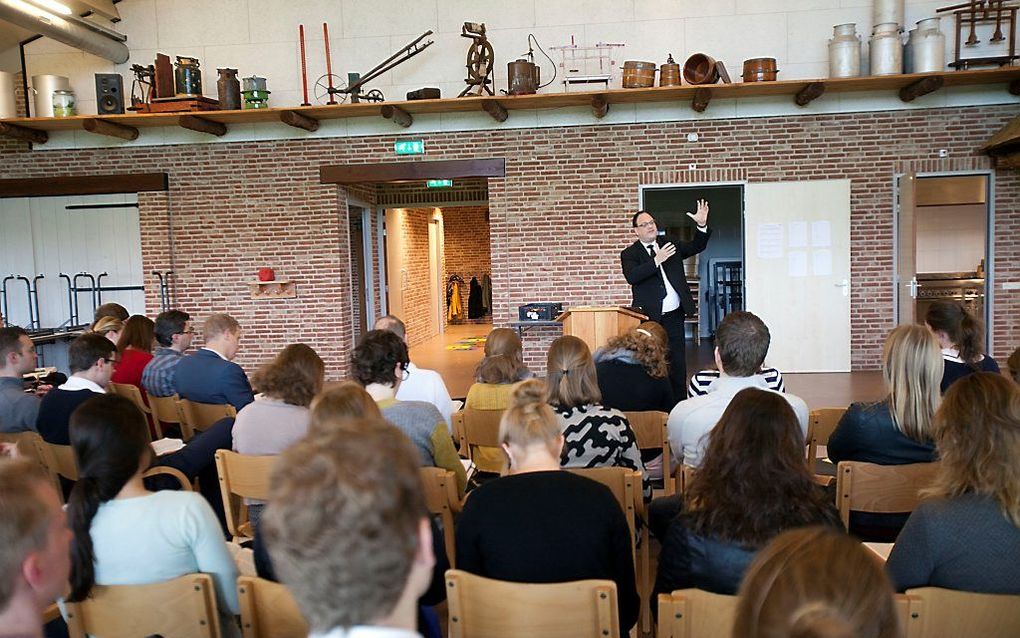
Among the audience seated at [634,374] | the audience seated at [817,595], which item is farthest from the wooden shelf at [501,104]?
the audience seated at [817,595]

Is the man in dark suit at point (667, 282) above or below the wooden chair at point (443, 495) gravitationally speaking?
above

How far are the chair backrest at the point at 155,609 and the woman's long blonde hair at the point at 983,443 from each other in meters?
1.89

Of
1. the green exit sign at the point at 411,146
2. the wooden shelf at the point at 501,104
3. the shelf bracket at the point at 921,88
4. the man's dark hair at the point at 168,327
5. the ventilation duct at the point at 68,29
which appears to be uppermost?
the ventilation duct at the point at 68,29

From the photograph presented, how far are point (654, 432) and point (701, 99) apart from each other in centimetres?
616

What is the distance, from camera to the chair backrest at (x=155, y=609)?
200 centimetres

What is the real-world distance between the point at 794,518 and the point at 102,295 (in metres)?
11.2

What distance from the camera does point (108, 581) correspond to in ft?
Answer: 7.20

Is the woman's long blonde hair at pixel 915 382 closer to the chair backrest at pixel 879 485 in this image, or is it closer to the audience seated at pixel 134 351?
the chair backrest at pixel 879 485

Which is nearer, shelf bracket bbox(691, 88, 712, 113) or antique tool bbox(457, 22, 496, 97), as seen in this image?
shelf bracket bbox(691, 88, 712, 113)

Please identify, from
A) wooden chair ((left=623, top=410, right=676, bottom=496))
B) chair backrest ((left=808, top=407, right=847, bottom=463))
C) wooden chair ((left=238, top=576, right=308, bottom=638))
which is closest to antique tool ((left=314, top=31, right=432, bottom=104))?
wooden chair ((left=623, top=410, right=676, bottom=496))

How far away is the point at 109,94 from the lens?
32.1ft

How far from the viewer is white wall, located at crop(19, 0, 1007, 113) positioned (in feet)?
30.8

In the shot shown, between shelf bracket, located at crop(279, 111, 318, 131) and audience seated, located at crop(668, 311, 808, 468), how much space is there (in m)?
7.29

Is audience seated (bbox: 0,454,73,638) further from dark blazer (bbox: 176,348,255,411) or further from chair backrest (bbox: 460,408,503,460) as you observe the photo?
dark blazer (bbox: 176,348,255,411)
